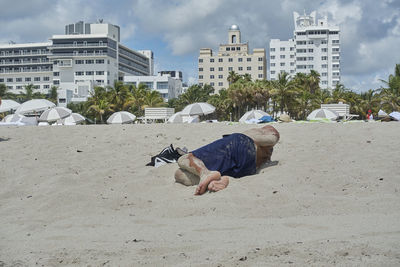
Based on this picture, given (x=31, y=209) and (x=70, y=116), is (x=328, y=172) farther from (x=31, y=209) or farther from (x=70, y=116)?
(x=70, y=116)

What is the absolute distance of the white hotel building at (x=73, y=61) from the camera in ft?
351

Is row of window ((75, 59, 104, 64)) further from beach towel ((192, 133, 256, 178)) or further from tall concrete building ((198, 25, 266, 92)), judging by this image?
beach towel ((192, 133, 256, 178))

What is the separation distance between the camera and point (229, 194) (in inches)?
203

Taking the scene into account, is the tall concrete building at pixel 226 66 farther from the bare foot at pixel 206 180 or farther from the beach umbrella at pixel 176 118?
the bare foot at pixel 206 180

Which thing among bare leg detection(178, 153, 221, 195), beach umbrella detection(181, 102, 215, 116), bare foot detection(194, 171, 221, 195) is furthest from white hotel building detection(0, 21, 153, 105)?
bare foot detection(194, 171, 221, 195)

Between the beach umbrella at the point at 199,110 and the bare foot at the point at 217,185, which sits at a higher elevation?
the beach umbrella at the point at 199,110

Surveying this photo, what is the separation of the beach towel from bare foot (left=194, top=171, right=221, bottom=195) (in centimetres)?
32

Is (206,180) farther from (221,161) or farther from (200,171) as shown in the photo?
(221,161)

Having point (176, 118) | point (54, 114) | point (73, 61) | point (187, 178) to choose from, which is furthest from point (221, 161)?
point (73, 61)

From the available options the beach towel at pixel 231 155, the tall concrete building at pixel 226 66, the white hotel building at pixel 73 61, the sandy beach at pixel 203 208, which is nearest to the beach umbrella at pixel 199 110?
the sandy beach at pixel 203 208

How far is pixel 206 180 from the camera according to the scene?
5.50 m

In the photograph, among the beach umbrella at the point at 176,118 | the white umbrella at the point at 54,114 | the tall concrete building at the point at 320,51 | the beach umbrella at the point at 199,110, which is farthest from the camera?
the tall concrete building at the point at 320,51

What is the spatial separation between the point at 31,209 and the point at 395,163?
16.7ft

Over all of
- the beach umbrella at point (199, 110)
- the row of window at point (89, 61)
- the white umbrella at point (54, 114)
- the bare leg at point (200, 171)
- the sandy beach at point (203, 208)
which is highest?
the row of window at point (89, 61)
